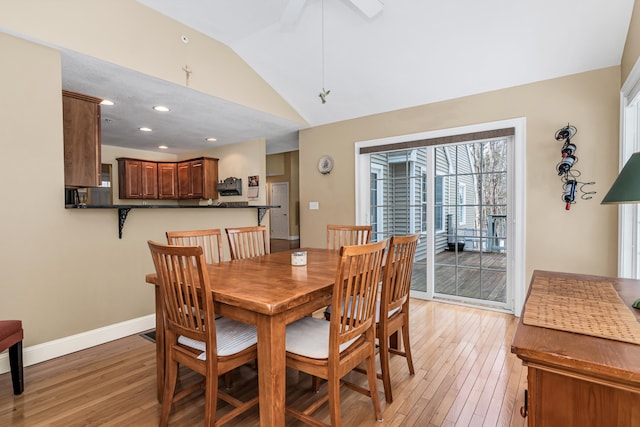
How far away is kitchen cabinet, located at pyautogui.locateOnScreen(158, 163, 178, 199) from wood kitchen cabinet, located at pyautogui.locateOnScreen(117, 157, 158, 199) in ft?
0.33

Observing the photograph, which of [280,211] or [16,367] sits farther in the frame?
[280,211]

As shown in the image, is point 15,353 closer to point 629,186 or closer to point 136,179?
point 629,186

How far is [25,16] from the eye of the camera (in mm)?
2279

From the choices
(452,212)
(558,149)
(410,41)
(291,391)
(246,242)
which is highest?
(410,41)

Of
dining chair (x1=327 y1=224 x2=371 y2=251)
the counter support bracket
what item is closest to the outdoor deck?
dining chair (x1=327 y1=224 x2=371 y2=251)

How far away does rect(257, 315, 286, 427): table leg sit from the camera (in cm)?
138

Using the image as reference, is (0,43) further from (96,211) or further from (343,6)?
(343,6)

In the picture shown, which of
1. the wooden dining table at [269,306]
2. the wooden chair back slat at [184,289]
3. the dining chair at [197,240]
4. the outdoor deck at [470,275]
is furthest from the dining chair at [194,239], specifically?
the outdoor deck at [470,275]

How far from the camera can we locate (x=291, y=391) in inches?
81.0

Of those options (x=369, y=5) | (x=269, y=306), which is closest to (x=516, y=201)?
(x=369, y=5)

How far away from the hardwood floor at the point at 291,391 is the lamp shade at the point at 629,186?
1.33m

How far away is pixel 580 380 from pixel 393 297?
123 centimetres

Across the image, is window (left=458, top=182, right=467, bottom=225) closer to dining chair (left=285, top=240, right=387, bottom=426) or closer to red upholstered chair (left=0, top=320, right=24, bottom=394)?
dining chair (left=285, top=240, right=387, bottom=426)

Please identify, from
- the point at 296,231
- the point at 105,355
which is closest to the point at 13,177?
the point at 105,355
